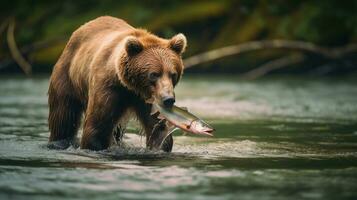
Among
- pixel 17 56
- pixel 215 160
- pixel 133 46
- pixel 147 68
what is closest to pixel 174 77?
pixel 147 68

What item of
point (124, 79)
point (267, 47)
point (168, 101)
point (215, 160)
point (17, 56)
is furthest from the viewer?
point (17, 56)

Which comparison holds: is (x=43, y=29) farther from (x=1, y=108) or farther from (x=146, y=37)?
(x=146, y=37)

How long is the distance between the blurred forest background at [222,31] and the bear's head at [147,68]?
11358 mm

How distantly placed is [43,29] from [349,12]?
8.67 metres

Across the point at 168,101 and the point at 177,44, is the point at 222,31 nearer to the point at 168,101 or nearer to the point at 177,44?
the point at 177,44

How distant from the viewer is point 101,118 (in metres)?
8.77

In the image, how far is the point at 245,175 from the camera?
728 centimetres

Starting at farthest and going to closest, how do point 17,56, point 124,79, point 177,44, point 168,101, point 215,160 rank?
point 17,56
point 177,44
point 124,79
point 215,160
point 168,101

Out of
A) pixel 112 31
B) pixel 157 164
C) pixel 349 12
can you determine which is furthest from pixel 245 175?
pixel 349 12

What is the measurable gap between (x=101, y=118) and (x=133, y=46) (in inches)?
31.3

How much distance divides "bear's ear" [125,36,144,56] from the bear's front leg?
45cm

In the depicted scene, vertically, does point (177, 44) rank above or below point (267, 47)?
below

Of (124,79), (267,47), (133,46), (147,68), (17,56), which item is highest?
(17,56)

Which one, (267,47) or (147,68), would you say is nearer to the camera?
(147,68)
